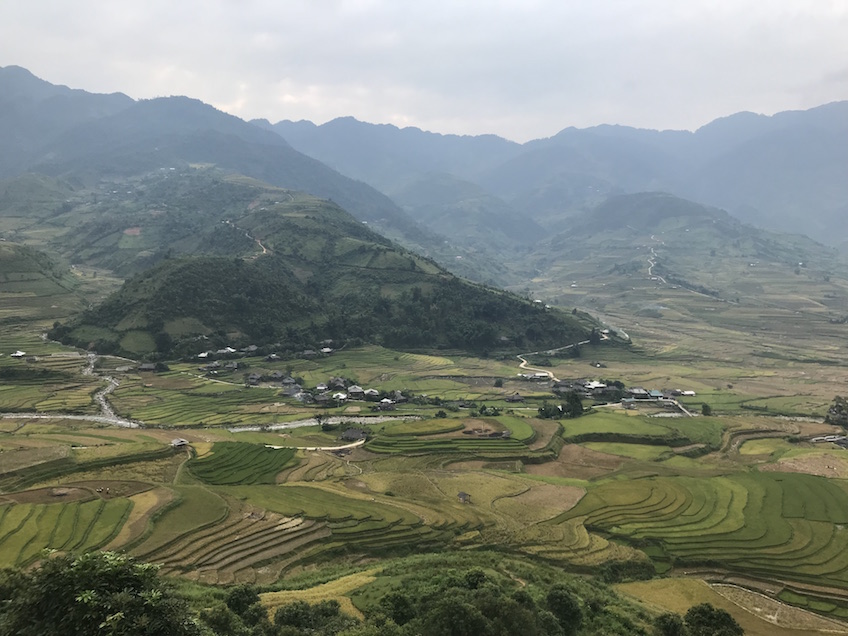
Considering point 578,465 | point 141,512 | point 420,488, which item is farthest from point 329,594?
point 578,465

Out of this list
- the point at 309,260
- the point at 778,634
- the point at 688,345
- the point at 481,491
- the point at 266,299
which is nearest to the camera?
the point at 778,634

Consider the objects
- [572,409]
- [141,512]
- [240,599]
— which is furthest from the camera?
[572,409]

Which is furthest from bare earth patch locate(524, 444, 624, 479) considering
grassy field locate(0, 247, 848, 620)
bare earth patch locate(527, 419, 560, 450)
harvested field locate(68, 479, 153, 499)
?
harvested field locate(68, 479, 153, 499)

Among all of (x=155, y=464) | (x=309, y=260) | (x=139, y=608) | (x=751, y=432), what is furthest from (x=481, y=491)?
(x=309, y=260)

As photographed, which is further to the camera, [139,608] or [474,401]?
[474,401]

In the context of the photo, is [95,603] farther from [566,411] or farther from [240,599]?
[566,411]

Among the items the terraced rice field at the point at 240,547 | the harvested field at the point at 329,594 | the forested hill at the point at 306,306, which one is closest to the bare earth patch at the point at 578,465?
the terraced rice field at the point at 240,547

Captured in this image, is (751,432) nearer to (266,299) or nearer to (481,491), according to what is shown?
(481,491)

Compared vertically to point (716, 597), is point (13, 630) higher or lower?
higher

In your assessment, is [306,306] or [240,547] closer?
[240,547]
